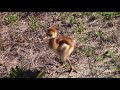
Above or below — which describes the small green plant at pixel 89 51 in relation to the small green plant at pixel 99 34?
below

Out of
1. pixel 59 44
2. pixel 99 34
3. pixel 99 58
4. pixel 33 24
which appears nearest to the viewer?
pixel 59 44

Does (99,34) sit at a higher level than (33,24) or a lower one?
lower

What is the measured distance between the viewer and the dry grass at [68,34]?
300 cm

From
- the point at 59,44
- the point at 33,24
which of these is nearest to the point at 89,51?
the point at 59,44

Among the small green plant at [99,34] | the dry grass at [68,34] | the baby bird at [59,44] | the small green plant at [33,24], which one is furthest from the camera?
the small green plant at [33,24]

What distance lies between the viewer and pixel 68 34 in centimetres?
329

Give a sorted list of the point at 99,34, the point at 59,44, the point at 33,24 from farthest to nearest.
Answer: the point at 33,24
the point at 99,34
the point at 59,44

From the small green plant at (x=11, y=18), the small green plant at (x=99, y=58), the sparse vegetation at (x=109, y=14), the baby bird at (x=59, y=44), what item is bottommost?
the small green plant at (x=99, y=58)

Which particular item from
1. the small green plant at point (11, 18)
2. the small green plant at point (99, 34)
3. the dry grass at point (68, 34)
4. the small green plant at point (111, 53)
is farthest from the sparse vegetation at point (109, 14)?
the small green plant at point (11, 18)

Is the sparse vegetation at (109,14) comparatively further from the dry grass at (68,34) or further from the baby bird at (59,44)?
the baby bird at (59,44)

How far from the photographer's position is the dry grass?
2996 mm

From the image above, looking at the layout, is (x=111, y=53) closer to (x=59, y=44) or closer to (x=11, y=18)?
(x=59, y=44)
